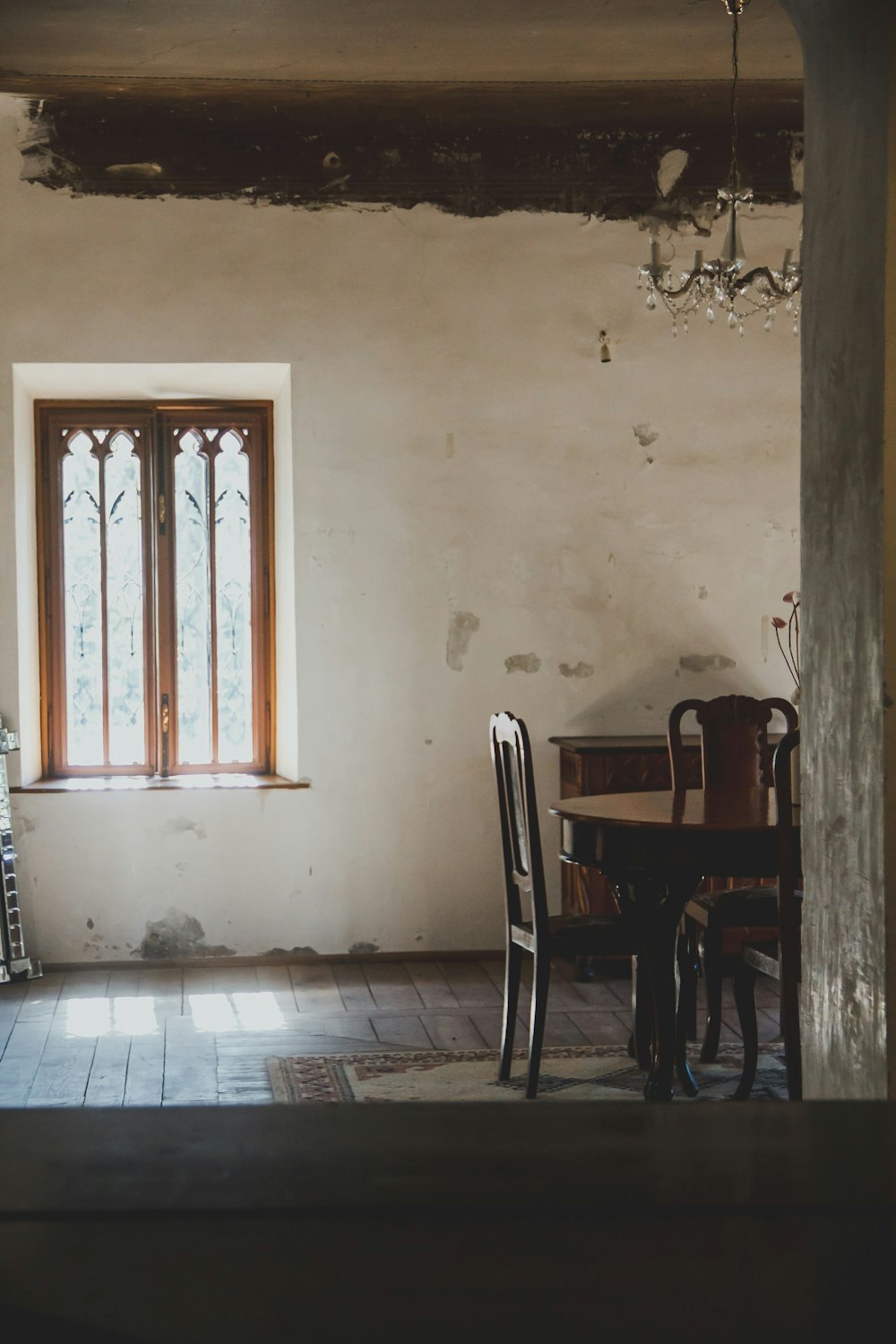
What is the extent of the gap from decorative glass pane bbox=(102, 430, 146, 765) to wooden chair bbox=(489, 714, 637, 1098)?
8.40 ft

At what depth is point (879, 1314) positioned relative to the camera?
31.4 inches

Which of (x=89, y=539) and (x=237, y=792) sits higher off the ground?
(x=89, y=539)

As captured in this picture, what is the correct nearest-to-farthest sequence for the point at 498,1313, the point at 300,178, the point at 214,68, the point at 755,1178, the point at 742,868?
the point at 498,1313 < the point at 755,1178 < the point at 742,868 < the point at 214,68 < the point at 300,178

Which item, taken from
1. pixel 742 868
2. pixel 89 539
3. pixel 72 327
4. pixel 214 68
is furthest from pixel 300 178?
pixel 742 868

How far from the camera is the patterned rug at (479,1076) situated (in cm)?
383

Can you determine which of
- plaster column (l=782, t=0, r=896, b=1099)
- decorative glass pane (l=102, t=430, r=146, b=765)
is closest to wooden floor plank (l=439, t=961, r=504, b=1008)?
decorative glass pane (l=102, t=430, r=146, b=765)

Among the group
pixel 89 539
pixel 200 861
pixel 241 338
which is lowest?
pixel 200 861

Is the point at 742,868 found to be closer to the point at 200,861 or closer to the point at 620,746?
the point at 620,746

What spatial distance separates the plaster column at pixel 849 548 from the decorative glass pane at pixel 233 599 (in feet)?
13.5

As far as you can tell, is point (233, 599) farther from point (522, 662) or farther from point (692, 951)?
point (692, 951)

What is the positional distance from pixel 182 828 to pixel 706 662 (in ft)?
7.76

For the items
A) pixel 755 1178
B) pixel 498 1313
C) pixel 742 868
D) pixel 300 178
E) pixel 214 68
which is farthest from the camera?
pixel 300 178

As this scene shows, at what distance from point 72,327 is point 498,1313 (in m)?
5.40

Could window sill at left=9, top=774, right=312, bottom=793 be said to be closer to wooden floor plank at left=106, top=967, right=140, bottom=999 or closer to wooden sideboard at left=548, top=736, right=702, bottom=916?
wooden floor plank at left=106, top=967, right=140, bottom=999
